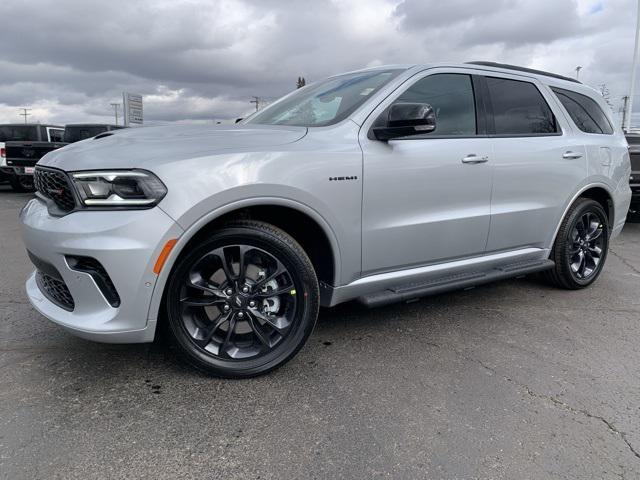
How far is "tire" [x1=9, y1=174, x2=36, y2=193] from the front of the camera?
1345 centimetres

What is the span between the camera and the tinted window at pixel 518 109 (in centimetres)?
385

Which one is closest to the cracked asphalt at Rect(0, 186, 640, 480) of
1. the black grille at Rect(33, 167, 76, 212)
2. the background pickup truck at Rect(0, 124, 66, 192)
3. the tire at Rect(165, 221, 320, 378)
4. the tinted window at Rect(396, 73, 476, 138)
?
the tire at Rect(165, 221, 320, 378)

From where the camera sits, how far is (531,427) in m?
2.46

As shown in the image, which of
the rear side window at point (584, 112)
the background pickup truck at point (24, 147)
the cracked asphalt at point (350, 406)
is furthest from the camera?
the background pickup truck at point (24, 147)

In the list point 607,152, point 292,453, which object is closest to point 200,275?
point 292,453

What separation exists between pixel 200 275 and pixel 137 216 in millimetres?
482

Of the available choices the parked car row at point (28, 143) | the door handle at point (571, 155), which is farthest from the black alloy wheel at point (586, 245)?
the parked car row at point (28, 143)

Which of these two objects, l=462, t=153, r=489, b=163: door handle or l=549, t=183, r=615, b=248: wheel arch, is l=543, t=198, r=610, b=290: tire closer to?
l=549, t=183, r=615, b=248: wheel arch

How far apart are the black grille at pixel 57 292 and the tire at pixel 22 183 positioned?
473 inches

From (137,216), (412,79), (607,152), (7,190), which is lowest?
(7,190)

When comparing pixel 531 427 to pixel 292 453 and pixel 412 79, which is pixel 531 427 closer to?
pixel 292 453

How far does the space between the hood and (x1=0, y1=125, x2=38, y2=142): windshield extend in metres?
12.8

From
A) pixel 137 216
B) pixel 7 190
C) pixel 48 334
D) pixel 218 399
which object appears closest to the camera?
pixel 137 216

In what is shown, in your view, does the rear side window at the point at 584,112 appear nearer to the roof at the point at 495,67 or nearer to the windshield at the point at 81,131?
the roof at the point at 495,67
